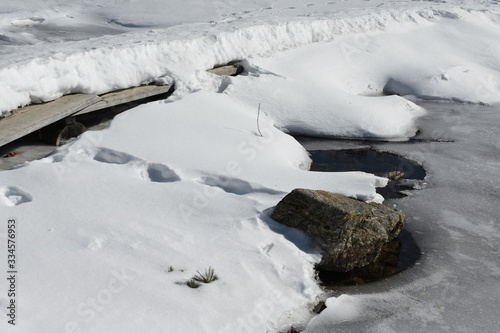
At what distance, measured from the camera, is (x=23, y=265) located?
4.63 meters

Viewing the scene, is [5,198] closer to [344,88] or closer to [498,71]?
[344,88]

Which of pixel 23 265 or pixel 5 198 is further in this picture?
pixel 5 198

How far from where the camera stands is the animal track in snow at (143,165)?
651 centimetres

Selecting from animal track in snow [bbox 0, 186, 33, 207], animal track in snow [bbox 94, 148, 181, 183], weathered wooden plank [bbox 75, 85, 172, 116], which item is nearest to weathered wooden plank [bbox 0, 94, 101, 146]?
weathered wooden plank [bbox 75, 85, 172, 116]

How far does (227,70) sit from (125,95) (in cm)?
237

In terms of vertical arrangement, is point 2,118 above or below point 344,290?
above

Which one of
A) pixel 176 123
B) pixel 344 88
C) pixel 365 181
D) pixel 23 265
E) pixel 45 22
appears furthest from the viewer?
pixel 45 22

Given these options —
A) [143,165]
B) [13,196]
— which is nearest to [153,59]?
[143,165]

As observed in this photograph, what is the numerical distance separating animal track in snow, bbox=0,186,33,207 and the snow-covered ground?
0.02 metres

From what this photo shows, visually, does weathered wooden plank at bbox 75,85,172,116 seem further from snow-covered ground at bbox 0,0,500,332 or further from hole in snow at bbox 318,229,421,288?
hole in snow at bbox 318,229,421,288

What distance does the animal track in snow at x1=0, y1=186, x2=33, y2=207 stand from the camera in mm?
5617

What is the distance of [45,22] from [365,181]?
1101 centimetres

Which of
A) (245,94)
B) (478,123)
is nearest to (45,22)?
(245,94)

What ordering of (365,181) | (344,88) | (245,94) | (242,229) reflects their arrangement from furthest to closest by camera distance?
(344,88) → (245,94) → (365,181) → (242,229)
